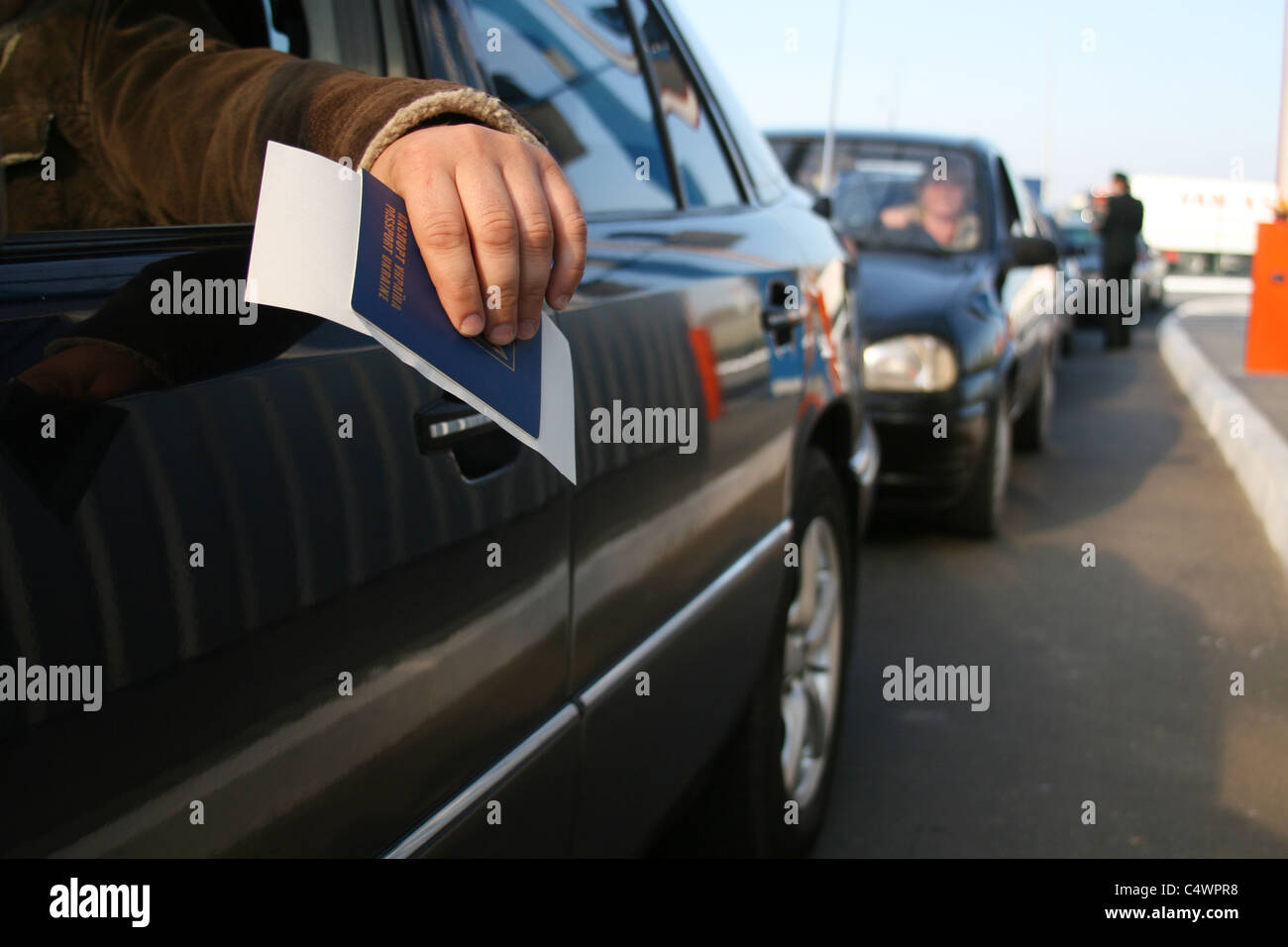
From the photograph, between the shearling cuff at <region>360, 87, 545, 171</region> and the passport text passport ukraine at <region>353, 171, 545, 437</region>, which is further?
the shearling cuff at <region>360, 87, 545, 171</region>

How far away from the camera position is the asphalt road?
10.8ft

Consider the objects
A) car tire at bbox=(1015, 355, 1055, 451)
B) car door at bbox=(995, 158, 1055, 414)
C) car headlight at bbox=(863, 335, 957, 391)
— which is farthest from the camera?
car tire at bbox=(1015, 355, 1055, 451)

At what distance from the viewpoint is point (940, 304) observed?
5715mm

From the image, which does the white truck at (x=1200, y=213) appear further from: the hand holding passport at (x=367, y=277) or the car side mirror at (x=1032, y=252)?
the hand holding passport at (x=367, y=277)

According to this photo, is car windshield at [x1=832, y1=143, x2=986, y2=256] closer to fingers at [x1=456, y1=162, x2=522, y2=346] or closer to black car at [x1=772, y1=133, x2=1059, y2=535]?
black car at [x1=772, y1=133, x2=1059, y2=535]

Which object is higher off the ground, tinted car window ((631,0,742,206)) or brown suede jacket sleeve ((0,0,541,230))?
tinted car window ((631,0,742,206))

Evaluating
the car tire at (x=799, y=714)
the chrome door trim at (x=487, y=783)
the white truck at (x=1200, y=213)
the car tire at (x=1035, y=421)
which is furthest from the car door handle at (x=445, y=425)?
the white truck at (x=1200, y=213)

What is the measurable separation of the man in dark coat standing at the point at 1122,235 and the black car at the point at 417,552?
47.5 feet

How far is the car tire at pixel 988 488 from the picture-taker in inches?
228

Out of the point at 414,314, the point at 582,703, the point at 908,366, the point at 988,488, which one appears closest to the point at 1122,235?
the point at 988,488

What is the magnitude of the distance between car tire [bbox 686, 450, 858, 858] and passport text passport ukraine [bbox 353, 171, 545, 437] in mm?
1647

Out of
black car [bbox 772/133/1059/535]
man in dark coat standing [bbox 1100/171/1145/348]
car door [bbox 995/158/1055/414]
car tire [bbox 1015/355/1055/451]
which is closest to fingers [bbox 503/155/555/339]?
black car [bbox 772/133/1059/535]
